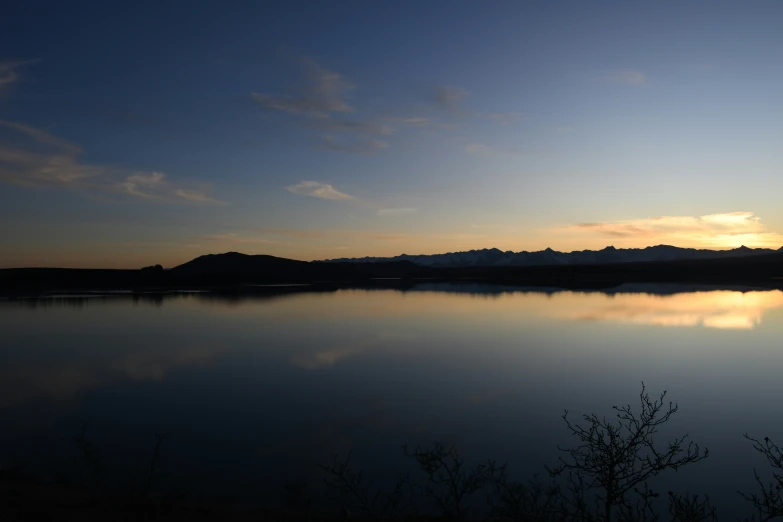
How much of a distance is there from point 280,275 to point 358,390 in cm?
11520

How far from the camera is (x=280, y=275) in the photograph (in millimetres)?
126375

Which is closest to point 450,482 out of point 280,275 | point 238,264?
point 280,275

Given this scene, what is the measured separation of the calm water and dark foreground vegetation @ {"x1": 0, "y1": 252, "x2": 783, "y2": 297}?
48.5 m

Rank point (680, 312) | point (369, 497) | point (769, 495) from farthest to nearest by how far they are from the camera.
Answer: point (680, 312) < point (369, 497) < point (769, 495)

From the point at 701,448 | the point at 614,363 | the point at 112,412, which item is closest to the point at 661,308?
the point at 614,363

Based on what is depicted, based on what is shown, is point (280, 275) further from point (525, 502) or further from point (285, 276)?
point (525, 502)

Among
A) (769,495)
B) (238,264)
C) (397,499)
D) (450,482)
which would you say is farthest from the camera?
(238,264)

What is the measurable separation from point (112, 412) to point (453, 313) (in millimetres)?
26028

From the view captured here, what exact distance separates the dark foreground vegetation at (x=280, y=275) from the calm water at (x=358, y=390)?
159 feet

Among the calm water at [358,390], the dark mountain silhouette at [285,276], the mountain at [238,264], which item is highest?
the mountain at [238,264]

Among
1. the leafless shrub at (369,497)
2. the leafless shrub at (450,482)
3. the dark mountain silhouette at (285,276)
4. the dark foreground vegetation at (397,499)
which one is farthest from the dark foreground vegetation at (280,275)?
the leafless shrub at (450,482)

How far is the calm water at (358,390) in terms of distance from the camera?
952 centimetres

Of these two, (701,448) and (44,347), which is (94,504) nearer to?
(701,448)

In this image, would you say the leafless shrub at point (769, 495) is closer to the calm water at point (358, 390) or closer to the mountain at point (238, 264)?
the calm water at point (358, 390)
